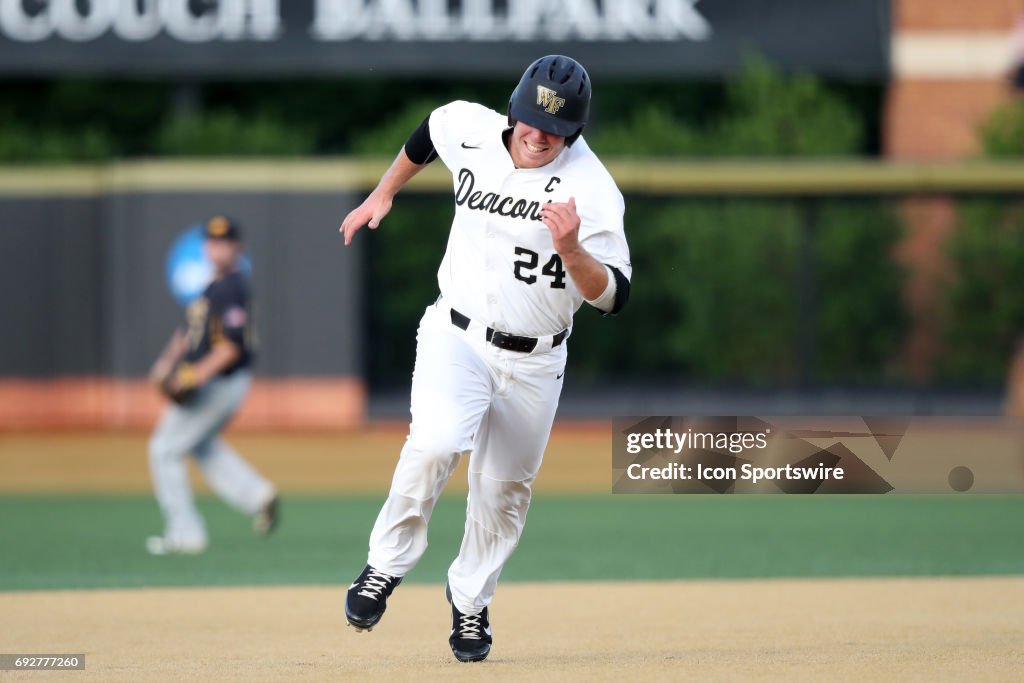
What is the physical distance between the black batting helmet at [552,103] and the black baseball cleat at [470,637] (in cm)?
180

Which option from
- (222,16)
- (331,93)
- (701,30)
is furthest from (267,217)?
(331,93)

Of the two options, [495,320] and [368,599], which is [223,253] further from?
[368,599]

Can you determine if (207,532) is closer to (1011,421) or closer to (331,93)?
(1011,421)

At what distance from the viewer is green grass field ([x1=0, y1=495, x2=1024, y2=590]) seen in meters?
9.62

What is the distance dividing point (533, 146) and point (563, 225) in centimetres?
57

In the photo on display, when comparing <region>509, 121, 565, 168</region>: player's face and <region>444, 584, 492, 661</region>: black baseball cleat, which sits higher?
<region>509, 121, 565, 168</region>: player's face

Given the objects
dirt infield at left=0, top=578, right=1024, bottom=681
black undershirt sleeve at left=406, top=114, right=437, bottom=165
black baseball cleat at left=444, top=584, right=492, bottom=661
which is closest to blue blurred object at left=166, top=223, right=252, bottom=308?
dirt infield at left=0, top=578, right=1024, bottom=681

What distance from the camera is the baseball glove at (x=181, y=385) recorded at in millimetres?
10086

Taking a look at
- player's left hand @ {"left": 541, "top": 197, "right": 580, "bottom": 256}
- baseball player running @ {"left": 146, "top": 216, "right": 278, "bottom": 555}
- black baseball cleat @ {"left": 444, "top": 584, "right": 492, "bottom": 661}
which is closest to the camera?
player's left hand @ {"left": 541, "top": 197, "right": 580, "bottom": 256}

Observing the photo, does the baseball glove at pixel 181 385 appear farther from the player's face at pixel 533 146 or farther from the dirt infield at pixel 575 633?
the player's face at pixel 533 146

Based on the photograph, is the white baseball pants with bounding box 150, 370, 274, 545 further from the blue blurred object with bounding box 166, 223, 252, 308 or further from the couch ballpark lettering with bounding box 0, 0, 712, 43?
the couch ballpark lettering with bounding box 0, 0, 712, 43

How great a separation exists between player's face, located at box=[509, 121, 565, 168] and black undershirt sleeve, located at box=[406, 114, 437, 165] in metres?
0.44

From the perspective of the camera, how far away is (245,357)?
34.2ft

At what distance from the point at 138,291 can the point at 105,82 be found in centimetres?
A: 1327
